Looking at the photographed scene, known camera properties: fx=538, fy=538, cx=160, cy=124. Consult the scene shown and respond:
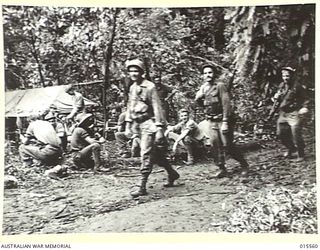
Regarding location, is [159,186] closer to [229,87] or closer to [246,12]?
[229,87]

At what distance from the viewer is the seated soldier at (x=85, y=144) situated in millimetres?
948

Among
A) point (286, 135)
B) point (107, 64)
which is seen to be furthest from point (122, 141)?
point (286, 135)

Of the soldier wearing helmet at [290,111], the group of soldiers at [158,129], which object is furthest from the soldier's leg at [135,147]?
the soldier wearing helmet at [290,111]

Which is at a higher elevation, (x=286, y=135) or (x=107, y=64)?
(x=107, y=64)

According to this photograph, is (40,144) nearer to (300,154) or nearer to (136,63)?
(136,63)

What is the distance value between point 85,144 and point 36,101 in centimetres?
11

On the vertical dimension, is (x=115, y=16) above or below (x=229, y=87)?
above

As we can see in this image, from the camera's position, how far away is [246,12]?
94 cm

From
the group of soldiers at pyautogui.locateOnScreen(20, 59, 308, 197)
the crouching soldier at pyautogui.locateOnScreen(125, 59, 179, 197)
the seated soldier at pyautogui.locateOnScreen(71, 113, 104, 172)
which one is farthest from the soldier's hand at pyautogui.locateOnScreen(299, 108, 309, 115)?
the seated soldier at pyautogui.locateOnScreen(71, 113, 104, 172)

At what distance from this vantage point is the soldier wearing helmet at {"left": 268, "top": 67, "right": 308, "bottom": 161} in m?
0.94

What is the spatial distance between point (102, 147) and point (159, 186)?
0.40 feet

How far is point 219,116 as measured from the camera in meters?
0.95

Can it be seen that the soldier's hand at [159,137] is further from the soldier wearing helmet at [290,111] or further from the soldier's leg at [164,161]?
the soldier wearing helmet at [290,111]
